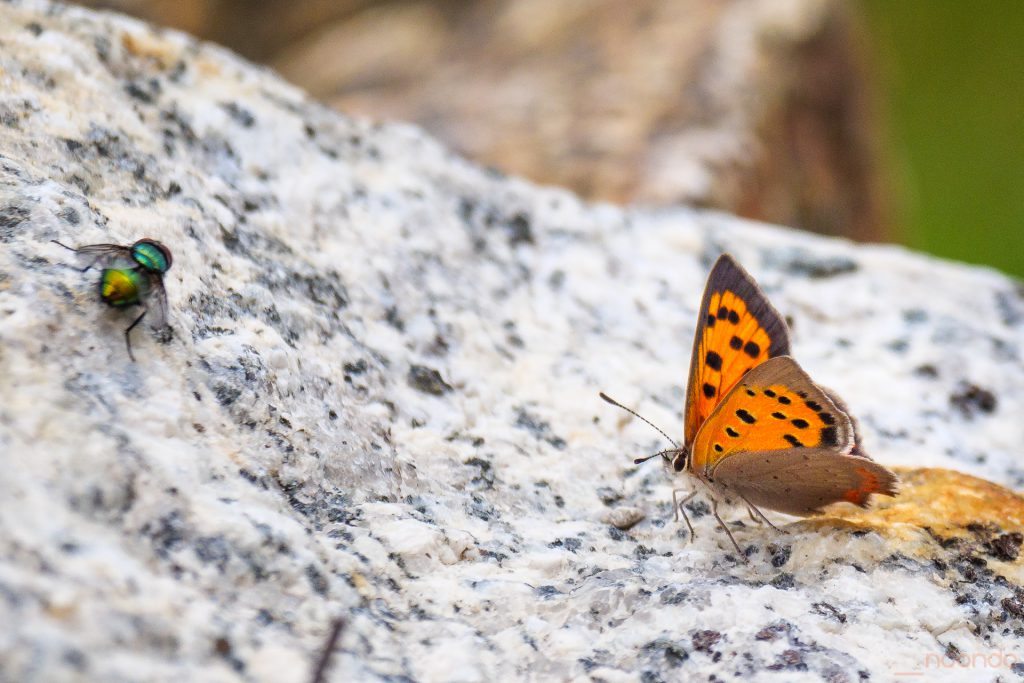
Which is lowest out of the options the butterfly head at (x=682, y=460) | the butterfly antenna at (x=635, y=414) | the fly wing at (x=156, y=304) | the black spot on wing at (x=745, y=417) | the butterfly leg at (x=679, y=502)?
the fly wing at (x=156, y=304)

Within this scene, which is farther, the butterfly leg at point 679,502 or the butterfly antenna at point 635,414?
the butterfly antenna at point 635,414

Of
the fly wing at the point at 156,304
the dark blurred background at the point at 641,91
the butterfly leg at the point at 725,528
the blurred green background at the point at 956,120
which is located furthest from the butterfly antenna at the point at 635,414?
the blurred green background at the point at 956,120

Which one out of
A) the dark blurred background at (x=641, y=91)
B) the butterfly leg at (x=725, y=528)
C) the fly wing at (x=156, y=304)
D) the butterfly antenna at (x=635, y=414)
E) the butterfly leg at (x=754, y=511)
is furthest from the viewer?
the dark blurred background at (x=641, y=91)

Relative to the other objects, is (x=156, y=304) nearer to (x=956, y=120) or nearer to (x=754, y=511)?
(x=754, y=511)

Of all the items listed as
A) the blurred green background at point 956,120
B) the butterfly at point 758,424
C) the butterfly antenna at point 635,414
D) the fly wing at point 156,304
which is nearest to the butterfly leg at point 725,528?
the butterfly at point 758,424

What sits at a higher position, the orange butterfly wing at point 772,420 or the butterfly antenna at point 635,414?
the butterfly antenna at point 635,414

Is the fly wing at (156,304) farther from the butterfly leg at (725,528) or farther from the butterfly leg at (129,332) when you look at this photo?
the butterfly leg at (725,528)

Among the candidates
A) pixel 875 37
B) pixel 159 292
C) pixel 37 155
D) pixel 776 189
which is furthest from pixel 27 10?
pixel 875 37

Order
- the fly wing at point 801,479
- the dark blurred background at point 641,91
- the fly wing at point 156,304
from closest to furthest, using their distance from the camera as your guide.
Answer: the fly wing at point 156,304 → the fly wing at point 801,479 → the dark blurred background at point 641,91

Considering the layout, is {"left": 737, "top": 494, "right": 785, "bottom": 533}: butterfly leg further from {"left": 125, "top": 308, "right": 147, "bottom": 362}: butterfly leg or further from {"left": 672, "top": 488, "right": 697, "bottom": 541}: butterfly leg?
{"left": 125, "top": 308, "right": 147, "bottom": 362}: butterfly leg
